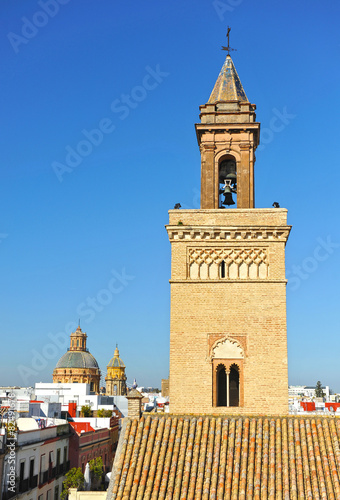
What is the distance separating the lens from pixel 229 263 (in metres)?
17.2

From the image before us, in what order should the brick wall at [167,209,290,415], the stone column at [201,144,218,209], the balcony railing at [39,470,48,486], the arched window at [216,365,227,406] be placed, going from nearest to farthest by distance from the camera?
the brick wall at [167,209,290,415]
the arched window at [216,365,227,406]
the stone column at [201,144,218,209]
the balcony railing at [39,470,48,486]

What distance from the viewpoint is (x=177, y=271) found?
17.2 meters

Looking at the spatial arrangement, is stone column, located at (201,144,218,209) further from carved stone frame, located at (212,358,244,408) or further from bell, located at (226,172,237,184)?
carved stone frame, located at (212,358,244,408)

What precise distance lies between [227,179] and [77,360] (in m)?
80.1

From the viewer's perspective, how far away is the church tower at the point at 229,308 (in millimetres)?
16406

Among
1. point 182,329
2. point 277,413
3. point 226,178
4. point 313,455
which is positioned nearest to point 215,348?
point 182,329

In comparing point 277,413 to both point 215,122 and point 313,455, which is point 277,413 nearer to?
point 313,455

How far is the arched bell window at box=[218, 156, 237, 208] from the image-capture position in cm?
1867

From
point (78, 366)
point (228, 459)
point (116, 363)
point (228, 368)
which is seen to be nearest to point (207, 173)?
point (228, 368)

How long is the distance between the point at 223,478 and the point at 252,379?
155 inches

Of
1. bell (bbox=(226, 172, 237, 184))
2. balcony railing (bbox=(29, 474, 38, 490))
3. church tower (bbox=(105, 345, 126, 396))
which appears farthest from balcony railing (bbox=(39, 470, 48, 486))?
church tower (bbox=(105, 345, 126, 396))

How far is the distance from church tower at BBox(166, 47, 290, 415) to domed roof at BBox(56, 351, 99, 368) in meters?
80.3

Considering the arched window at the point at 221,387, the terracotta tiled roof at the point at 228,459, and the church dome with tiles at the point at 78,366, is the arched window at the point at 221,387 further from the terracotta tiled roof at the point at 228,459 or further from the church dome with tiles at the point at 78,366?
the church dome with tiles at the point at 78,366

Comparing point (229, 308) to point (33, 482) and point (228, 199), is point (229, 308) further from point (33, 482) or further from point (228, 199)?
point (33, 482)
